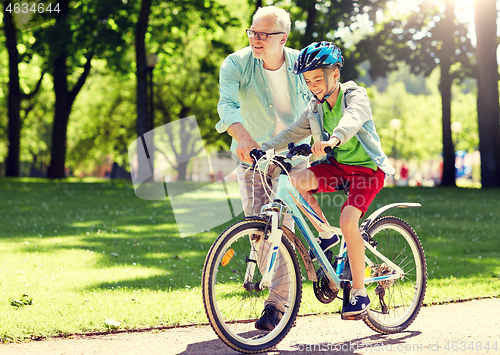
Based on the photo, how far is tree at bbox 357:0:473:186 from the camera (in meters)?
21.5

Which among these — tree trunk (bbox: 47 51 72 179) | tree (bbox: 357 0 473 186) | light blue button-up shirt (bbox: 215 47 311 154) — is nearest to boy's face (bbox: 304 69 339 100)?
light blue button-up shirt (bbox: 215 47 311 154)

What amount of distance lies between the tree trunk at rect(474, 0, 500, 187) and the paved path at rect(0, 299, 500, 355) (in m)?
16.9

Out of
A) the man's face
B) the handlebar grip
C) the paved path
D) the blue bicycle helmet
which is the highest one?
the man's face

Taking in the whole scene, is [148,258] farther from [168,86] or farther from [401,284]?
[168,86]

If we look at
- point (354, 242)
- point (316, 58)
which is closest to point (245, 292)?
point (354, 242)

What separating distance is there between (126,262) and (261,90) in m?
3.44

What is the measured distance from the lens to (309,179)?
3.72 meters

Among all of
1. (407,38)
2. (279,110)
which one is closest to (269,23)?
(279,110)

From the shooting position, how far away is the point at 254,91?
13.8ft

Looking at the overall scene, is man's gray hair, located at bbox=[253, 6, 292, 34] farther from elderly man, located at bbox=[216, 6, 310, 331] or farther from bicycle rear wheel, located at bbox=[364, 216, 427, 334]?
bicycle rear wheel, located at bbox=[364, 216, 427, 334]

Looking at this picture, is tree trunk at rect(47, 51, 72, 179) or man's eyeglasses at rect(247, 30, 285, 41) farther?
tree trunk at rect(47, 51, 72, 179)

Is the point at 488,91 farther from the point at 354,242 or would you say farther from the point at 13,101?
the point at 13,101

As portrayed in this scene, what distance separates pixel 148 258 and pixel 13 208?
6667mm

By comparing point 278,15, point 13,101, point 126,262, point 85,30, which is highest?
point 85,30
